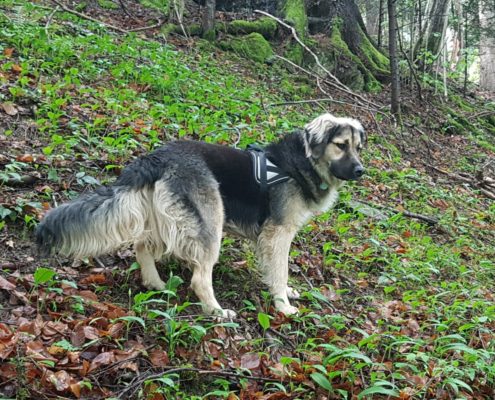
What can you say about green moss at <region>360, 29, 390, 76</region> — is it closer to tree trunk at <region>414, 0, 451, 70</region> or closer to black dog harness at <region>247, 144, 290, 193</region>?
tree trunk at <region>414, 0, 451, 70</region>

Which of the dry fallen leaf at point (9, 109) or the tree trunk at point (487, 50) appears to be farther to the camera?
the tree trunk at point (487, 50)

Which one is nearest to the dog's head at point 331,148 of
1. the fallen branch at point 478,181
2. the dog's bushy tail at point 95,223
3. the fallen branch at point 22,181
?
the dog's bushy tail at point 95,223

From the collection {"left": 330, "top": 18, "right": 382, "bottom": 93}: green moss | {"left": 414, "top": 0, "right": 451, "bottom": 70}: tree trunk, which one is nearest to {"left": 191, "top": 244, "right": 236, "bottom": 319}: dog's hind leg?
{"left": 330, "top": 18, "right": 382, "bottom": 93}: green moss

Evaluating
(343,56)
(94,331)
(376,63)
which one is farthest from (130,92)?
(376,63)

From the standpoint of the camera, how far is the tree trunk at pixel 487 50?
19859 mm

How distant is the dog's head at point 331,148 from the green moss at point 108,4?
36.0 feet

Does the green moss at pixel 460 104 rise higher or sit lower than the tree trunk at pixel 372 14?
lower

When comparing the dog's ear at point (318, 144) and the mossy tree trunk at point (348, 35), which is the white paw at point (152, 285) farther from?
the mossy tree trunk at point (348, 35)

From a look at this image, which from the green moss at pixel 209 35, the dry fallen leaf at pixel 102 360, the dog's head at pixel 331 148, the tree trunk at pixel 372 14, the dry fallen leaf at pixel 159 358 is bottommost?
the dry fallen leaf at pixel 159 358

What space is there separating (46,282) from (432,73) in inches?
695

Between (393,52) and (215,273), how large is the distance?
30.3 ft

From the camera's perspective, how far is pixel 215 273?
16.6ft

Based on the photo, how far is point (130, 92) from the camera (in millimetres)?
8336

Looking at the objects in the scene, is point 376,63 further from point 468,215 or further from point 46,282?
point 46,282
